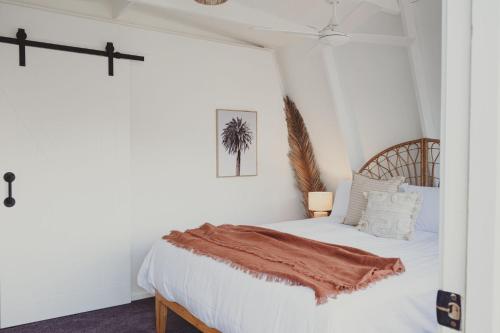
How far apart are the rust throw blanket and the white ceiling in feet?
5.30

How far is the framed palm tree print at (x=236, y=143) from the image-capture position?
4391mm

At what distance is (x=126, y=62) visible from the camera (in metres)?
3.80

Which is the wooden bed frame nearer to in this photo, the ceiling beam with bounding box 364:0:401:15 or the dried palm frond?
the dried palm frond

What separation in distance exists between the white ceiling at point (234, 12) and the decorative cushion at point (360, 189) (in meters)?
1.25

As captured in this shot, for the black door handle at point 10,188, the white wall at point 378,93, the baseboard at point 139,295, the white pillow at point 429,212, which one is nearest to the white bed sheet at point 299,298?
the white pillow at point 429,212

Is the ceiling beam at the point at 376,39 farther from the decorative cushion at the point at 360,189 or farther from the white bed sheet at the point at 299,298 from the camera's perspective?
the white bed sheet at the point at 299,298

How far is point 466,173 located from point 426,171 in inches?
128

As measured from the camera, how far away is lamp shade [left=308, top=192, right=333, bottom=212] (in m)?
4.48

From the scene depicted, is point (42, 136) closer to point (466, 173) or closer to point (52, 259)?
point (52, 259)

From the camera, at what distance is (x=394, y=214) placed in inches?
121

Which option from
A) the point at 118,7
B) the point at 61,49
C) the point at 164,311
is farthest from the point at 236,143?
the point at 164,311

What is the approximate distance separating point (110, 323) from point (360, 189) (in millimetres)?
2251

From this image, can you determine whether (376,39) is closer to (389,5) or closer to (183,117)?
(389,5)

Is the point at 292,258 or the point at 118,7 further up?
the point at 118,7
